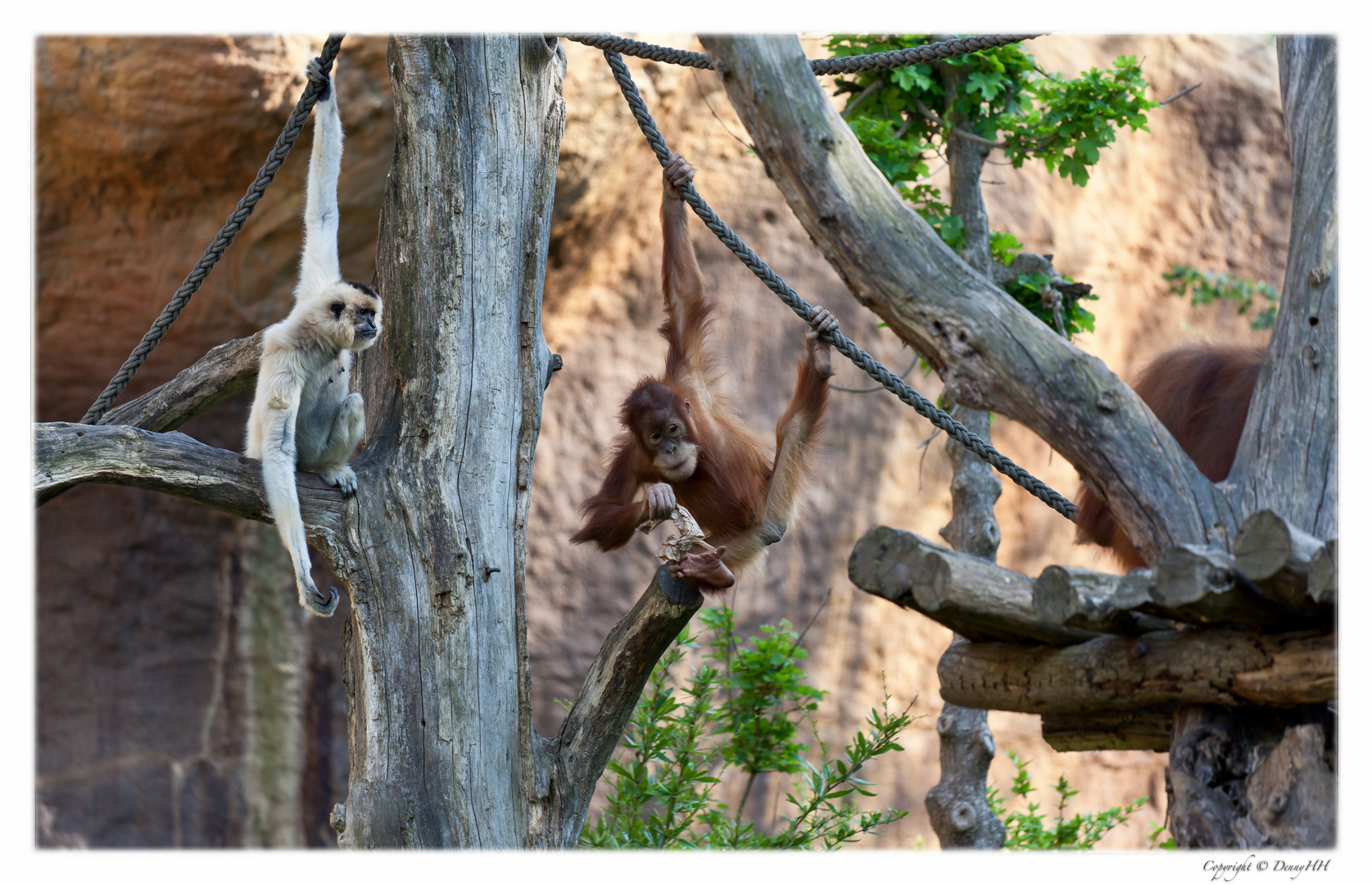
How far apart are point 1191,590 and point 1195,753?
0.55 meters

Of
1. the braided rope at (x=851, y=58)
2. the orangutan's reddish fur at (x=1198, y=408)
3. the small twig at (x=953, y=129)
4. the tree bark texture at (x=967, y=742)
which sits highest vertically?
the small twig at (x=953, y=129)

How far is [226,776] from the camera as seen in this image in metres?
7.02

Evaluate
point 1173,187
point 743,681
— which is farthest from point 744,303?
point 1173,187

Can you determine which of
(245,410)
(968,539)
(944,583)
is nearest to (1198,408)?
(968,539)

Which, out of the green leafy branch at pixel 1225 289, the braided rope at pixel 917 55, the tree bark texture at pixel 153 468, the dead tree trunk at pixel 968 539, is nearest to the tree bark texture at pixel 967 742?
the dead tree trunk at pixel 968 539

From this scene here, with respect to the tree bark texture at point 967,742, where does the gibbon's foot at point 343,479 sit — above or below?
above

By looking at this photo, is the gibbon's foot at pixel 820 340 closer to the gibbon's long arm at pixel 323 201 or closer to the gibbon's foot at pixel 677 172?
the gibbon's foot at pixel 677 172

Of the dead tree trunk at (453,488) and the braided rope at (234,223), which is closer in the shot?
the dead tree trunk at (453,488)

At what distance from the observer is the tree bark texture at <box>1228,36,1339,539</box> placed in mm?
2980

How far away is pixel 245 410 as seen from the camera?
23.0 feet

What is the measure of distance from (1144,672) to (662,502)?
169cm

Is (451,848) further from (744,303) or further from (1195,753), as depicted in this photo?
(744,303)

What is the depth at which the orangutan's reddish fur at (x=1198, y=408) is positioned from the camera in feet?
15.7

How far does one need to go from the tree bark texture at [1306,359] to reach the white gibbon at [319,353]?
2.64 m
